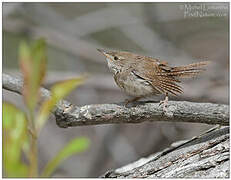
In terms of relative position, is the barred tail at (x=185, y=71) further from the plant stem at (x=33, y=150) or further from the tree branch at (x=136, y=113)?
the plant stem at (x=33, y=150)

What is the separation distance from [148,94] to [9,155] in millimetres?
1143

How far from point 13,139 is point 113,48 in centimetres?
318

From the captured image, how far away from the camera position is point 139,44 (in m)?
3.78

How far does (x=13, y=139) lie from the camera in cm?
59

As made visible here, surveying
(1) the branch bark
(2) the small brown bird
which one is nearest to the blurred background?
(2) the small brown bird

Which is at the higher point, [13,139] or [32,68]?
[32,68]

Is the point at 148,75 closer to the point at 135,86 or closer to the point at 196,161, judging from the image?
the point at 135,86

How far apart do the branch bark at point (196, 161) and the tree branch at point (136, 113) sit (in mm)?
86

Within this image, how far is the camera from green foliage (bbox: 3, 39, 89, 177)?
574 millimetres

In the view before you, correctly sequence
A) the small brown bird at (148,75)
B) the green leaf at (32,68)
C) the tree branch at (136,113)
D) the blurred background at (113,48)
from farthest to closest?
the blurred background at (113,48) < the small brown bird at (148,75) < the tree branch at (136,113) < the green leaf at (32,68)

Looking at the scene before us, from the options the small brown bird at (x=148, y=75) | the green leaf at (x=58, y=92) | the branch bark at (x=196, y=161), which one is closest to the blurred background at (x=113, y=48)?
the small brown bird at (x=148, y=75)

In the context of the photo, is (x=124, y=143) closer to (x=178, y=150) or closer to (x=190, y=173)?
(x=178, y=150)

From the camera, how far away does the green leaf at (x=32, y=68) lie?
57 centimetres

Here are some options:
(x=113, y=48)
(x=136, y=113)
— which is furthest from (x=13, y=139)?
(x=113, y=48)
